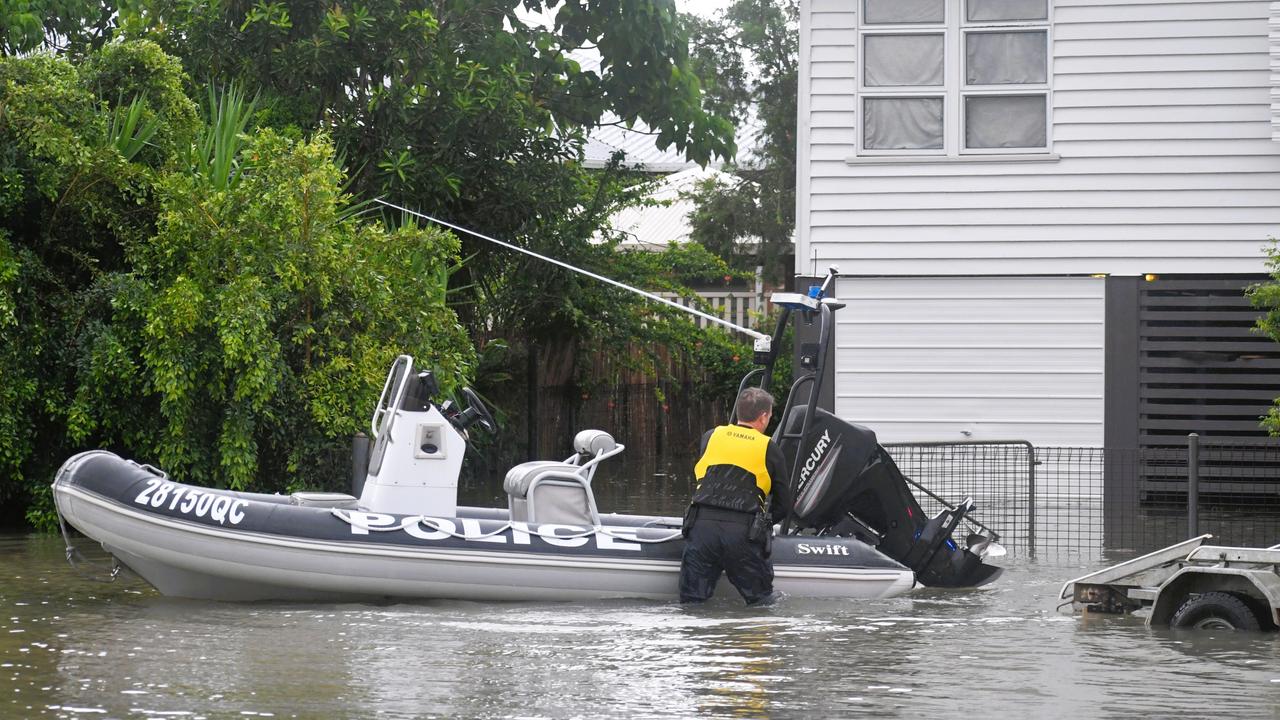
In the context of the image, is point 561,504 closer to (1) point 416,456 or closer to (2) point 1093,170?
(1) point 416,456

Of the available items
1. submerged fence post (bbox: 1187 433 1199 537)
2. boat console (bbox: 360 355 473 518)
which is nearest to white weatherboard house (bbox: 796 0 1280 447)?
submerged fence post (bbox: 1187 433 1199 537)

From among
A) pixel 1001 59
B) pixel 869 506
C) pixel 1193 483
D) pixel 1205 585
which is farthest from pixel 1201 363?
pixel 1205 585

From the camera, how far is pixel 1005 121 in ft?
51.5

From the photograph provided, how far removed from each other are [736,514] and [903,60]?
748 centimetres

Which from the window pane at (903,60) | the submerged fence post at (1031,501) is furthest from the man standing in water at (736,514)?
the window pane at (903,60)

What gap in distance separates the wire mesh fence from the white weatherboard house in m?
0.72

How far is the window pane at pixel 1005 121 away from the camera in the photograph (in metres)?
15.7

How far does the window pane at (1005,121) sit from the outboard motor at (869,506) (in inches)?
236

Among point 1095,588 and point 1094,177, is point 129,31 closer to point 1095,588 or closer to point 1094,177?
point 1094,177

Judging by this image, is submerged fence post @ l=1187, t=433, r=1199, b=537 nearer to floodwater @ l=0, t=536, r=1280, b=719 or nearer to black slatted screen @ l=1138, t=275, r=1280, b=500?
floodwater @ l=0, t=536, r=1280, b=719

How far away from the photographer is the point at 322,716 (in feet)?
20.8

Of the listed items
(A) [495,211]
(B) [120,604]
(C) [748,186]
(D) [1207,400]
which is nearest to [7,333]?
(B) [120,604]

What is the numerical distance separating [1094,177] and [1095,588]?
7188mm

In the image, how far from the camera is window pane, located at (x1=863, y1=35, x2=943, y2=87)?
1573cm
